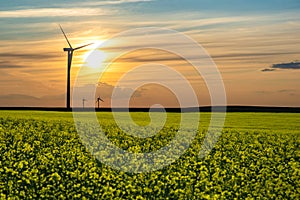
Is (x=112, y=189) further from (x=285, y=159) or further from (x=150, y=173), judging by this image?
(x=285, y=159)

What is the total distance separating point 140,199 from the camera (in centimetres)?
2208

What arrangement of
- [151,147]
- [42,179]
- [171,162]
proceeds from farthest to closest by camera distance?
[151,147] → [171,162] → [42,179]

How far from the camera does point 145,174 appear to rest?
2483cm

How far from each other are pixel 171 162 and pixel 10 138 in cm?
1070

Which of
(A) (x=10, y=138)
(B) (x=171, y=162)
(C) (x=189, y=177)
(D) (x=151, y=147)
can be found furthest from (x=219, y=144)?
(A) (x=10, y=138)

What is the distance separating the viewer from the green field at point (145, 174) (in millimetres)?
22891

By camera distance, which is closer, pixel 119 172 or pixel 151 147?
pixel 119 172

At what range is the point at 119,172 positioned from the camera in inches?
986

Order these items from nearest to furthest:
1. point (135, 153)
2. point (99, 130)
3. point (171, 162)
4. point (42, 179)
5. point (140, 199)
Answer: point (140, 199)
point (42, 179)
point (171, 162)
point (135, 153)
point (99, 130)

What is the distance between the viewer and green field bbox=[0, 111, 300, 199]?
75.1 ft

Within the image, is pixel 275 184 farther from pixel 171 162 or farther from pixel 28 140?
pixel 28 140

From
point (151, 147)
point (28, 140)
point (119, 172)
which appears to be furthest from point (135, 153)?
point (28, 140)

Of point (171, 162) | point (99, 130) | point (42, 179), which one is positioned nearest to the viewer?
point (42, 179)

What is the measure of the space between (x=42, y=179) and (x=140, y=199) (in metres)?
4.46
